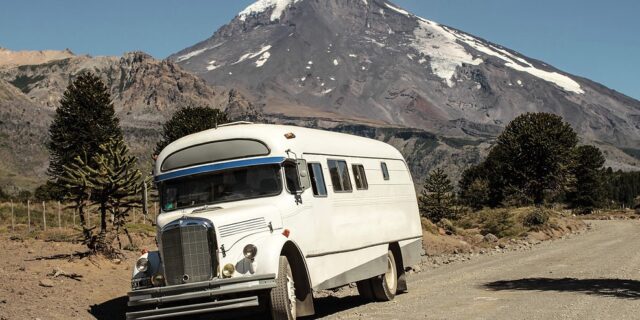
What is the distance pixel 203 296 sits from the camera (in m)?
11.7

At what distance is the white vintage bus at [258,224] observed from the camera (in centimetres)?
1184

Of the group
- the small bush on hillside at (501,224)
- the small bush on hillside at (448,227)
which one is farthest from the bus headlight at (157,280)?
the small bush on hillside at (501,224)

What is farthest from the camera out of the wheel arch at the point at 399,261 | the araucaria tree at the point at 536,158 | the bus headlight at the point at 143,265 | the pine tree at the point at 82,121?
the araucaria tree at the point at 536,158

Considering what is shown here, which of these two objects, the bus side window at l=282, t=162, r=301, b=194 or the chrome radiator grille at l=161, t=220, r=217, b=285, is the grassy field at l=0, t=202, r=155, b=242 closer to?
the bus side window at l=282, t=162, r=301, b=194

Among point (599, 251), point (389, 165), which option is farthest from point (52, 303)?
point (599, 251)

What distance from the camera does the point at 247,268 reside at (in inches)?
465

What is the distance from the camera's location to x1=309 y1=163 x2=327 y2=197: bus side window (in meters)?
14.1

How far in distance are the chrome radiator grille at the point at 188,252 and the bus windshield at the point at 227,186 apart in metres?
1.17

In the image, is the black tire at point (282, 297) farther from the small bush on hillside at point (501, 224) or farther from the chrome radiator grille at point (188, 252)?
the small bush on hillside at point (501, 224)

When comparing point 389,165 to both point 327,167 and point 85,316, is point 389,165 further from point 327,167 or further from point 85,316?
point 85,316

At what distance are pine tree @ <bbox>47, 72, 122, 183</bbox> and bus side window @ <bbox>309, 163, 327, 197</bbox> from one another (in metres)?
52.2

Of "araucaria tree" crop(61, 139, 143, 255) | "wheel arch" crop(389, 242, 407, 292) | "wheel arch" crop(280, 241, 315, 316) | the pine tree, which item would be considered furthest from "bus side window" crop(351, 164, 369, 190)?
the pine tree

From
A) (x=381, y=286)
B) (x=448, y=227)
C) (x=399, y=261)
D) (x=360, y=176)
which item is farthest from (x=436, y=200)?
(x=360, y=176)

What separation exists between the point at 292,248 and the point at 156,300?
238cm
